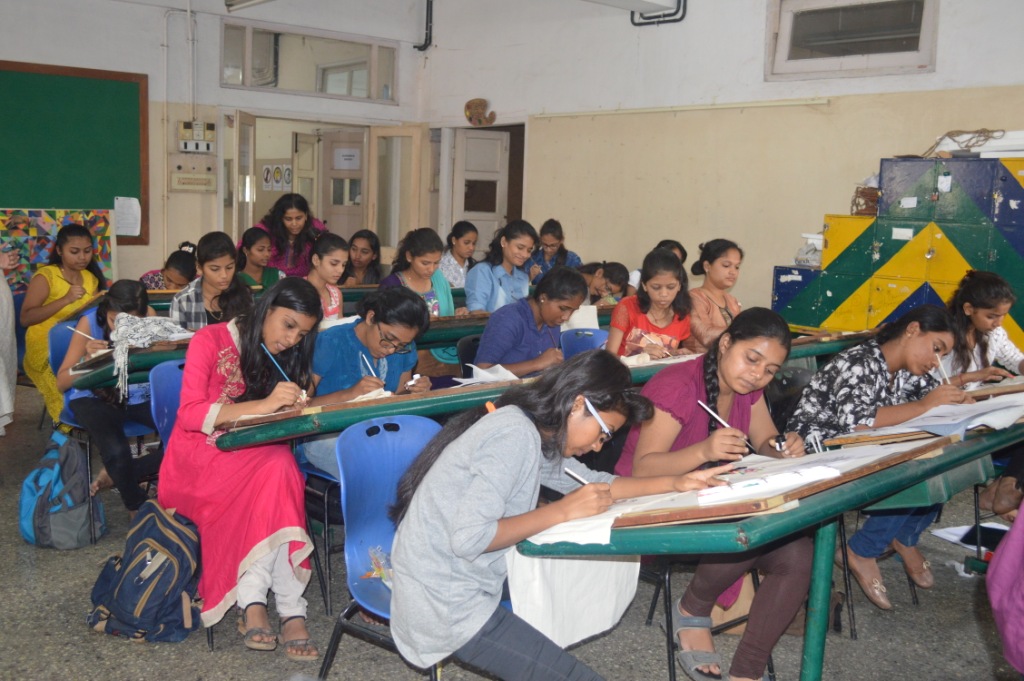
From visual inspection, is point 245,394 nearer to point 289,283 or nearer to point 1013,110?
point 289,283

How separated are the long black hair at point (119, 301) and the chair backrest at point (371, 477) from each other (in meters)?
1.96

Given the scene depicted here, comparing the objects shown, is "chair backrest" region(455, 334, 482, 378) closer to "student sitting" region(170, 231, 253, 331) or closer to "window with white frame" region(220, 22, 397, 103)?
"student sitting" region(170, 231, 253, 331)

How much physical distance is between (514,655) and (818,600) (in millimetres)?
747

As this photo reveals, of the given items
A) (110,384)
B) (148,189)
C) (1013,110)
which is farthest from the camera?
(148,189)

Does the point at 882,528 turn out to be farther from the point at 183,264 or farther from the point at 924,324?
the point at 183,264

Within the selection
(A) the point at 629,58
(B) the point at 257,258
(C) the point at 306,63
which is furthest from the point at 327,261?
(C) the point at 306,63

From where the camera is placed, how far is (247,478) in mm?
2918

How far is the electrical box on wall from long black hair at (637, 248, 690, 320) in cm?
587

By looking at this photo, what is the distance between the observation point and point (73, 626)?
306 centimetres

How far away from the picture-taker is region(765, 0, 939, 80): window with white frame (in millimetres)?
6801

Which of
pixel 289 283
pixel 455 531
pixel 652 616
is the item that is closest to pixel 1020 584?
pixel 455 531

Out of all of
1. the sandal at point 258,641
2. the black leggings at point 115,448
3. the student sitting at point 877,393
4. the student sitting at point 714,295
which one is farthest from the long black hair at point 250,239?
the student sitting at point 877,393

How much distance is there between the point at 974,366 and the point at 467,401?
101 inches

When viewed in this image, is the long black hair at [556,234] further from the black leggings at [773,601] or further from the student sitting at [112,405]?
the black leggings at [773,601]
